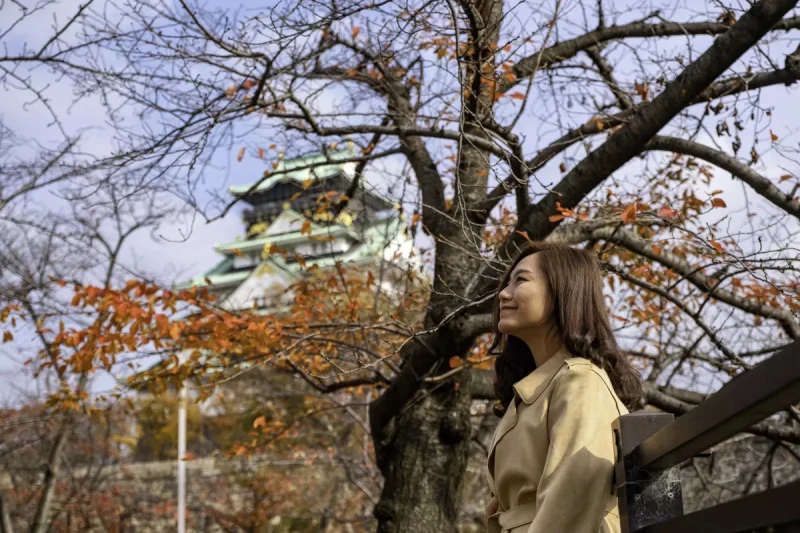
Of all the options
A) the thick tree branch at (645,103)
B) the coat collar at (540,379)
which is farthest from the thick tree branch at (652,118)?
the coat collar at (540,379)

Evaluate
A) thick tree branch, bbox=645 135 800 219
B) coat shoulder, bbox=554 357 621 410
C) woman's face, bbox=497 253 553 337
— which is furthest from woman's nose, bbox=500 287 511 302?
thick tree branch, bbox=645 135 800 219

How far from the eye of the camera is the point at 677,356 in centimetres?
586

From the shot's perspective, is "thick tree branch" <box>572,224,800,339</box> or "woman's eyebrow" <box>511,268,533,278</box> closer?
"woman's eyebrow" <box>511,268,533,278</box>

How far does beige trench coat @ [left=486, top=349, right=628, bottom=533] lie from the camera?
186 centimetres

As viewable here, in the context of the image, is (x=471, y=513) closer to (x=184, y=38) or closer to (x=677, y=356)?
(x=677, y=356)

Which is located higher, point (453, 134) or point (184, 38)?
point (184, 38)

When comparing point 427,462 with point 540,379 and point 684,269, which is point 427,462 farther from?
point 540,379

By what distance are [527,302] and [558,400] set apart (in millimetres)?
321

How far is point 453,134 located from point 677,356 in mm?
2264

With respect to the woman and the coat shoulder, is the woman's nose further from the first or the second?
the coat shoulder

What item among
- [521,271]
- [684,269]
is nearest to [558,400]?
[521,271]

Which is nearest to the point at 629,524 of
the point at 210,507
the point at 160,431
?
the point at 210,507

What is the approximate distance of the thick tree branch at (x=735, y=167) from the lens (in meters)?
4.43

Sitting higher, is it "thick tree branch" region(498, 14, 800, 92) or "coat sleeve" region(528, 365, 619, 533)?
"thick tree branch" region(498, 14, 800, 92)
